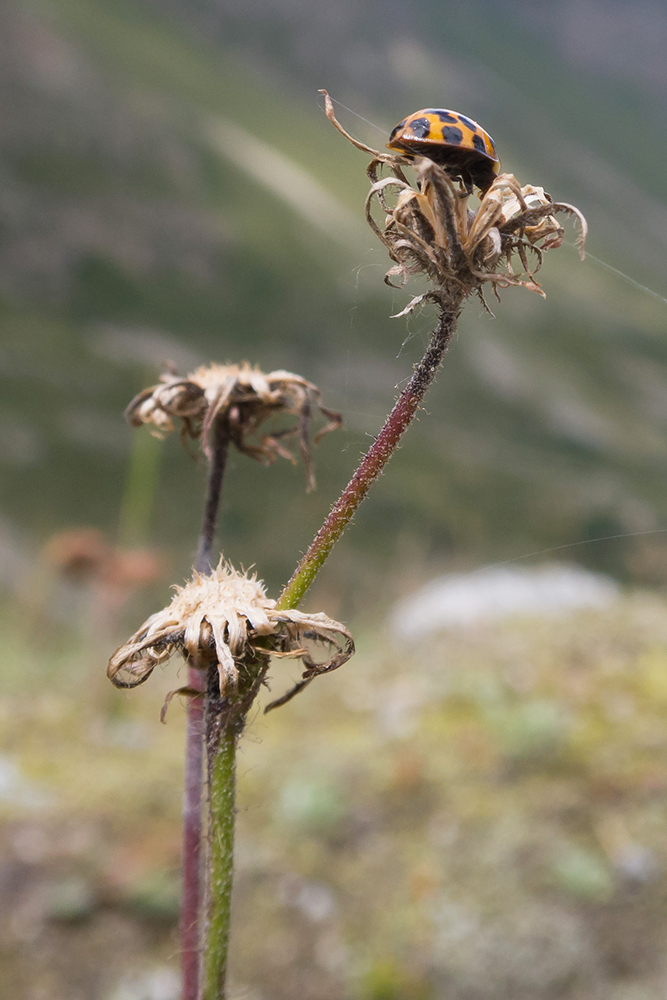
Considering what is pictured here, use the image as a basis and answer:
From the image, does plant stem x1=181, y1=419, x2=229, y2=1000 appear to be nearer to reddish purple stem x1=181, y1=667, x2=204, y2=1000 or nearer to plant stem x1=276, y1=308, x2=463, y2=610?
reddish purple stem x1=181, y1=667, x2=204, y2=1000

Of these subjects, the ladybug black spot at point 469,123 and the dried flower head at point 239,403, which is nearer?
the ladybug black spot at point 469,123

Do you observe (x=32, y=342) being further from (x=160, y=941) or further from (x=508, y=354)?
(x=160, y=941)

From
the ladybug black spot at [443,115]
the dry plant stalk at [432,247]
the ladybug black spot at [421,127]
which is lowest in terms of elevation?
the dry plant stalk at [432,247]

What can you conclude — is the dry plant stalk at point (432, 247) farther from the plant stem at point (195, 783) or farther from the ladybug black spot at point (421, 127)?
the plant stem at point (195, 783)

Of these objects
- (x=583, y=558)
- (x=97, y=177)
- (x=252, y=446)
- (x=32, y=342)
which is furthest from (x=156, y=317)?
(x=252, y=446)

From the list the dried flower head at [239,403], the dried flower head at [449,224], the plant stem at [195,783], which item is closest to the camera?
the dried flower head at [449,224]

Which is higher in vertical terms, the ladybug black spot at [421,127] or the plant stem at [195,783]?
the ladybug black spot at [421,127]

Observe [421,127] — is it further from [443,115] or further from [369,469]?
[369,469]

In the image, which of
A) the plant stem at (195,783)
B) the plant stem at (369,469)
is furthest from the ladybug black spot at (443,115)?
the plant stem at (195,783)
